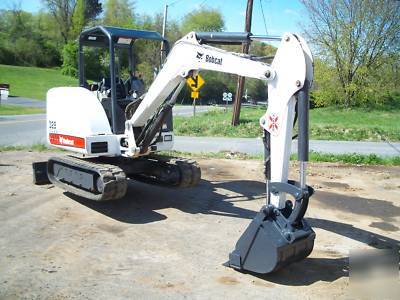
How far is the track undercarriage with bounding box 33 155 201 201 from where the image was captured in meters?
7.69

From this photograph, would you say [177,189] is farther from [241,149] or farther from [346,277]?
[241,149]

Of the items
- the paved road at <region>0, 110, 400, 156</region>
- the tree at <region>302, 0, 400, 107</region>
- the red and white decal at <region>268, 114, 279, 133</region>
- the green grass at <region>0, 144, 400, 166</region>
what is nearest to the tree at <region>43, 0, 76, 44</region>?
the tree at <region>302, 0, 400, 107</region>

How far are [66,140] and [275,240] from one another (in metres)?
4.64

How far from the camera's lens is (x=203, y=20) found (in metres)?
72.2

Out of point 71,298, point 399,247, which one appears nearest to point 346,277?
point 399,247

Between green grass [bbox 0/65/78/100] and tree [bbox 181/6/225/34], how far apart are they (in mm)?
20472

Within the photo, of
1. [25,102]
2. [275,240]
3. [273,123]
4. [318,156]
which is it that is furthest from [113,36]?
[25,102]

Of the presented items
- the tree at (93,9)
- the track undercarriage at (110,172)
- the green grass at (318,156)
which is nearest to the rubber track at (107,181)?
the track undercarriage at (110,172)

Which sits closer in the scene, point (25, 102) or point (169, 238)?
point (169, 238)

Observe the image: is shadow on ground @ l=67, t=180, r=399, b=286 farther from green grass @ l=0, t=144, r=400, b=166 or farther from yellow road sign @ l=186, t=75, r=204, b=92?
green grass @ l=0, t=144, r=400, b=166

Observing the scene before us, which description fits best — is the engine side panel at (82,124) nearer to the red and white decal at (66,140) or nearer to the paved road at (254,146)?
the red and white decal at (66,140)

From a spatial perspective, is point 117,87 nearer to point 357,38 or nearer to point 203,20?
point 357,38

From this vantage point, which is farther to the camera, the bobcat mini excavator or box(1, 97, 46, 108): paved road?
box(1, 97, 46, 108): paved road

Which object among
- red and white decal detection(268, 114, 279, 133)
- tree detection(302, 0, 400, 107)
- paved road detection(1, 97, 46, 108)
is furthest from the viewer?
paved road detection(1, 97, 46, 108)
